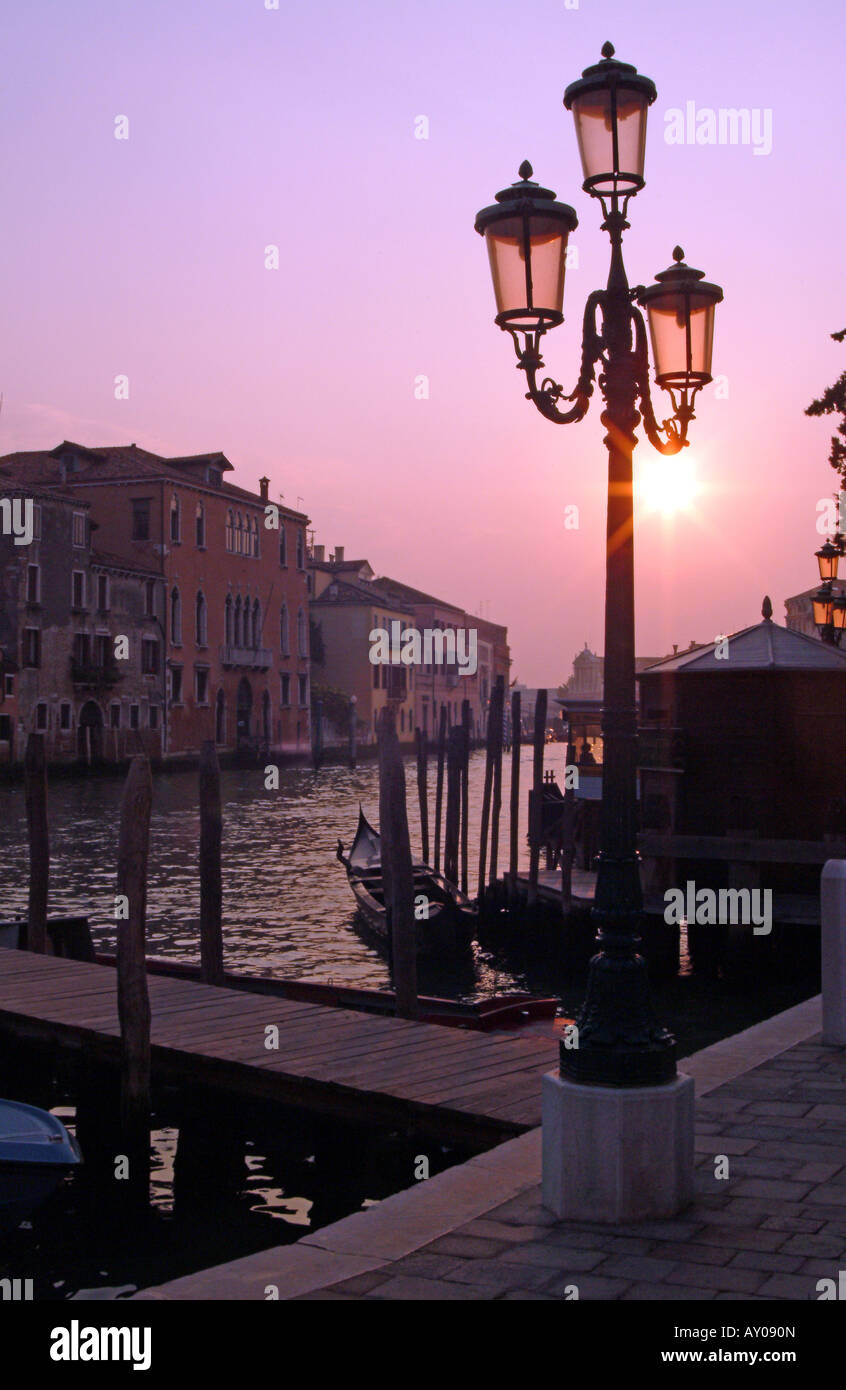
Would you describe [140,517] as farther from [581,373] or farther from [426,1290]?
[426,1290]

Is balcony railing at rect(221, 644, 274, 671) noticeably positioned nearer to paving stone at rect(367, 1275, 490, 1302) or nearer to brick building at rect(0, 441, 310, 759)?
brick building at rect(0, 441, 310, 759)

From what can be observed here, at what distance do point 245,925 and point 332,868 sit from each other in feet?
20.3

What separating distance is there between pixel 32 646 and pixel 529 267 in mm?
39263

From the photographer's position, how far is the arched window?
4909 cm

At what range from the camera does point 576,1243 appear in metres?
4.00

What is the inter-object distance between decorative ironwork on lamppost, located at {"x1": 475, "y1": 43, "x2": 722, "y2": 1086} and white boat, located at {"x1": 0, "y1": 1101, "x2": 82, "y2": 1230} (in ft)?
9.64

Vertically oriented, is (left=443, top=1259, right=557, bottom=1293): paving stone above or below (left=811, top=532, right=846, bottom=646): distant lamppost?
below

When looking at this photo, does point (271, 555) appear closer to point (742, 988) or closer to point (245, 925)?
point (245, 925)

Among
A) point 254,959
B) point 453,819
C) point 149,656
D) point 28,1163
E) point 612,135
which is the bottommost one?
point 254,959

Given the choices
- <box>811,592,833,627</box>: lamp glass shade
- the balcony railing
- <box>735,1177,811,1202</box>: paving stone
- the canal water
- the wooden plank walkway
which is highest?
the balcony railing

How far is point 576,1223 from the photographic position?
4.20 meters

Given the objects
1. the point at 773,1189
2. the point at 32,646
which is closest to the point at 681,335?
the point at 773,1189

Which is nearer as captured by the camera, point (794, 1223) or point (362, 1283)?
point (362, 1283)

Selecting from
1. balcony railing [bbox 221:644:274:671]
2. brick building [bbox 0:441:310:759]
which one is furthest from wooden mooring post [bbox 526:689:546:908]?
balcony railing [bbox 221:644:274:671]
